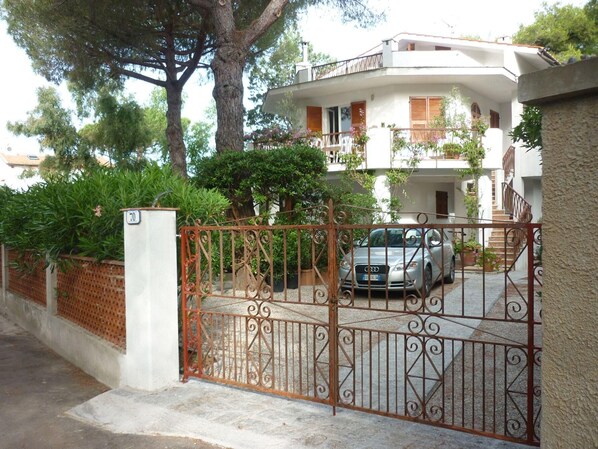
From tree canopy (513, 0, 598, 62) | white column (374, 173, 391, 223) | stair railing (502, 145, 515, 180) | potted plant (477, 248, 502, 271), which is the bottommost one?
potted plant (477, 248, 502, 271)

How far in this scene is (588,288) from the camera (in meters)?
2.48

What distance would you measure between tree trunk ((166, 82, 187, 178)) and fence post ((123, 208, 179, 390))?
11996 mm

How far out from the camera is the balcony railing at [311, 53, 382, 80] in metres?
19.7

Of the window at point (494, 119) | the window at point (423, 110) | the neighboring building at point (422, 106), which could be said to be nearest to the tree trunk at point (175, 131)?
the neighboring building at point (422, 106)

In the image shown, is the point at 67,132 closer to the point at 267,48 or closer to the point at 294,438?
the point at 267,48

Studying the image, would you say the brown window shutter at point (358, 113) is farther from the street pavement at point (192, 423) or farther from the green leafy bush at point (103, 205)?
the street pavement at point (192, 423)

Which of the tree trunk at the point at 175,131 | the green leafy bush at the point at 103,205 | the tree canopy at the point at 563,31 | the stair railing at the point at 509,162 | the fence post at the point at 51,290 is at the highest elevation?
the tree canopy at the point at 563,31

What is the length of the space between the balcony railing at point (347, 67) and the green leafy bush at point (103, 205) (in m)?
13.5

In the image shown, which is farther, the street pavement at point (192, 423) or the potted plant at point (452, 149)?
the potted plant at point (452, 149)

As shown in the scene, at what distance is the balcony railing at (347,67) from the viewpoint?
1972 cm

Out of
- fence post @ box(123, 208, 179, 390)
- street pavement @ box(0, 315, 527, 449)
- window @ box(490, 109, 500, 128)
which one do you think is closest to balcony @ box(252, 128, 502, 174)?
window @ box(490, 109, 500, 128)

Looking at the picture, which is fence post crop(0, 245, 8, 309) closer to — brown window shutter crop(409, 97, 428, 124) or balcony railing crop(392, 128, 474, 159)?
balcony railing crop(392, 128, 474, 159)

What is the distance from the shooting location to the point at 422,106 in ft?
62.5

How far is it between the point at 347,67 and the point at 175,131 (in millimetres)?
6880
